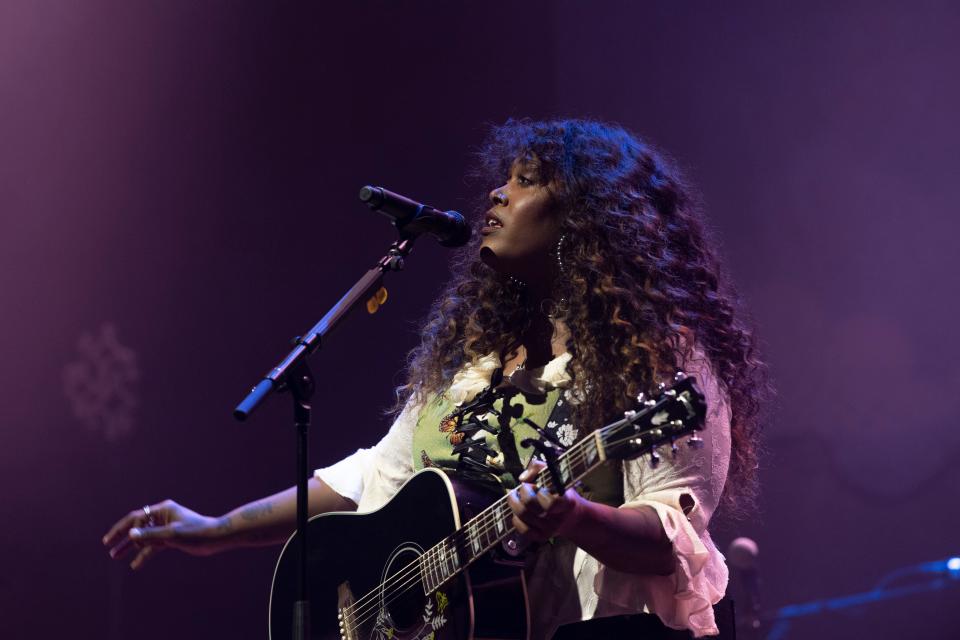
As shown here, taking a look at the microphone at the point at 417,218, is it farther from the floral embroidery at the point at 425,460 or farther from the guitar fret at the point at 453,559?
the guitar fret at the point at 453,559

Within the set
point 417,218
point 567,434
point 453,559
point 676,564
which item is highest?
point 417,218

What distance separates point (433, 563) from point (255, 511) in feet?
2.77

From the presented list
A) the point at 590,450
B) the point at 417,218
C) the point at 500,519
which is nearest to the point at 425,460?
the point at 500,519

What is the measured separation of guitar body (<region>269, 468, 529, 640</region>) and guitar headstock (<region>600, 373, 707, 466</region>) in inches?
16.7

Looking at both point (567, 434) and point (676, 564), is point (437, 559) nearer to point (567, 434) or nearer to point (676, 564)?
point (567, 434)

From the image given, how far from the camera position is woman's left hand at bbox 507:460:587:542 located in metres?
1.84

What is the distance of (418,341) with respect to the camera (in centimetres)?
428

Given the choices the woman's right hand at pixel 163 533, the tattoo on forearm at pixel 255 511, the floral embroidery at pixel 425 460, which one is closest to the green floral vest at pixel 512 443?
the floral embroidery at pixel 425 460

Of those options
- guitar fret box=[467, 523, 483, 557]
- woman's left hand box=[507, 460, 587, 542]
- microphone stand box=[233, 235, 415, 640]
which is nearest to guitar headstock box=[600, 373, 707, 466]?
woman's left hand box=[507, 460, 587, 542]

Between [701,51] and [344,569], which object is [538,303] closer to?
[344,569]

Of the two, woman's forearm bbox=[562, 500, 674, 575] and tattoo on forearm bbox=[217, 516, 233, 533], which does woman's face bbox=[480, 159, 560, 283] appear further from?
tattoo on forearm bbox=[217, 516, 233, 533]

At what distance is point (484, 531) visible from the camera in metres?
2.09

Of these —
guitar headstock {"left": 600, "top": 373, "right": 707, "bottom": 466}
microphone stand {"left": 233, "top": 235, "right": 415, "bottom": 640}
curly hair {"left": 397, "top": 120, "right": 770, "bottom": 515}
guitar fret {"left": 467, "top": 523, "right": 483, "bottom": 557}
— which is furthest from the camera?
curly hair {"left": 397, "top": 120, "right": 770, "bottom": 515}

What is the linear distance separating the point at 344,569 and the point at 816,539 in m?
2.65
